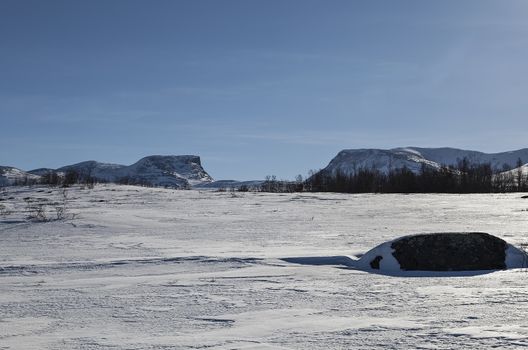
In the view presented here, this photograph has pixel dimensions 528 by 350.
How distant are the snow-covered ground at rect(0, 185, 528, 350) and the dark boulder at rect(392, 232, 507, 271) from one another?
0.48 m

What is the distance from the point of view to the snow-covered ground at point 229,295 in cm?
360

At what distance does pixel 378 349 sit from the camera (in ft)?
10.8

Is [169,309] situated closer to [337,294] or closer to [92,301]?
[92,301]

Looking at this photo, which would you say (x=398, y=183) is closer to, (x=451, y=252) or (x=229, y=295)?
(x=451, y=252)

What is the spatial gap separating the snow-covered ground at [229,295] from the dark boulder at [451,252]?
481 millimetres

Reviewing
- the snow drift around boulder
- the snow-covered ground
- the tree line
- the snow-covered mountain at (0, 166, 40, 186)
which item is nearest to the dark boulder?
the snow drift around boulder

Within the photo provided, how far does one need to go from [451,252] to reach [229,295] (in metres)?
3.42

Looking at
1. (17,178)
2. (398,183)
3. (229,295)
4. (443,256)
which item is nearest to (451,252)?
(443,256)

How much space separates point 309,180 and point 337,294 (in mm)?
45897

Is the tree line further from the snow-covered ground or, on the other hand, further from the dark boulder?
the dark boulder

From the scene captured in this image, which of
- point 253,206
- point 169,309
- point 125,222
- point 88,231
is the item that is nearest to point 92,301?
point 169,309

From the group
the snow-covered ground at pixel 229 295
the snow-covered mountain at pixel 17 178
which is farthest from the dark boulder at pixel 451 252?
the snow-covered mountain at pixel 17 178

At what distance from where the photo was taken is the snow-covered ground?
3.60 meters

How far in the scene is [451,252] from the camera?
6992 millimetres
